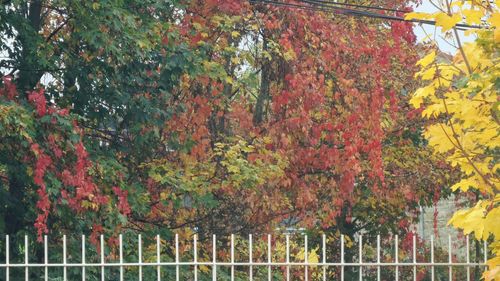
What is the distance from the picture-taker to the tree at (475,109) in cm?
692

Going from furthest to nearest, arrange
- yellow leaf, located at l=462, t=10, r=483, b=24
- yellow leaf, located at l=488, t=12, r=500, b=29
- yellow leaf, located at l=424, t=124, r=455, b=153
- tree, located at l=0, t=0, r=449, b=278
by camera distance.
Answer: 1. tree, located at l=0, t=0, r=449, b=278
2. yellow leaf, located at l=424, t=124, r=455, b=153
3. yellow leaf, located at l=462, t=10, r=483, b=24
4. yellow leaf, located at l=488, t=12, r=500, b=29

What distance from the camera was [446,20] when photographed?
687 centimetres

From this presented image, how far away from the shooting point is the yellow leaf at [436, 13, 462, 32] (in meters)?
6.85

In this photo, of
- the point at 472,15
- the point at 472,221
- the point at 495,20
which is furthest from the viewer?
the point at 472,15

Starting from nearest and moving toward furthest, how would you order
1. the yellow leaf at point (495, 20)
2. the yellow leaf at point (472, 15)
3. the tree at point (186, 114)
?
the yellow leaf at point (495, 20), the yellow leaf at point (472, 15), the tree at point (186, 114)

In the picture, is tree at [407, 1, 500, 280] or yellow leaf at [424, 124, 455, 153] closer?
tree at [407, 1, 500, 280]

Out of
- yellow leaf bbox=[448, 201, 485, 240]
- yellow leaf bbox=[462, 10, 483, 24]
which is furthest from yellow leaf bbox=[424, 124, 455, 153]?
yellow leaf bbox=[462, 10, 483, 24]

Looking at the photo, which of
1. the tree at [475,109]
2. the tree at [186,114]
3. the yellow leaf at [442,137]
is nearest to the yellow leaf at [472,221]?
the tree at [475,109]

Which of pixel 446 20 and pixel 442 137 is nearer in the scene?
pixel 446 20

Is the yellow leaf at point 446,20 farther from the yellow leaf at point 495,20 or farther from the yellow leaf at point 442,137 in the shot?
the yellow leaf at point 442,137

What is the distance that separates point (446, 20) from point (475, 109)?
634 mm

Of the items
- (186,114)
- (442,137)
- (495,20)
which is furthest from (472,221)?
(186,114)

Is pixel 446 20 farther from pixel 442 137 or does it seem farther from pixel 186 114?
pixel 186 114

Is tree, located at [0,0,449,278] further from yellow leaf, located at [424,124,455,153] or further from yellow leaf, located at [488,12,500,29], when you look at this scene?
yellow leaf, located at [488,12,500,29]
